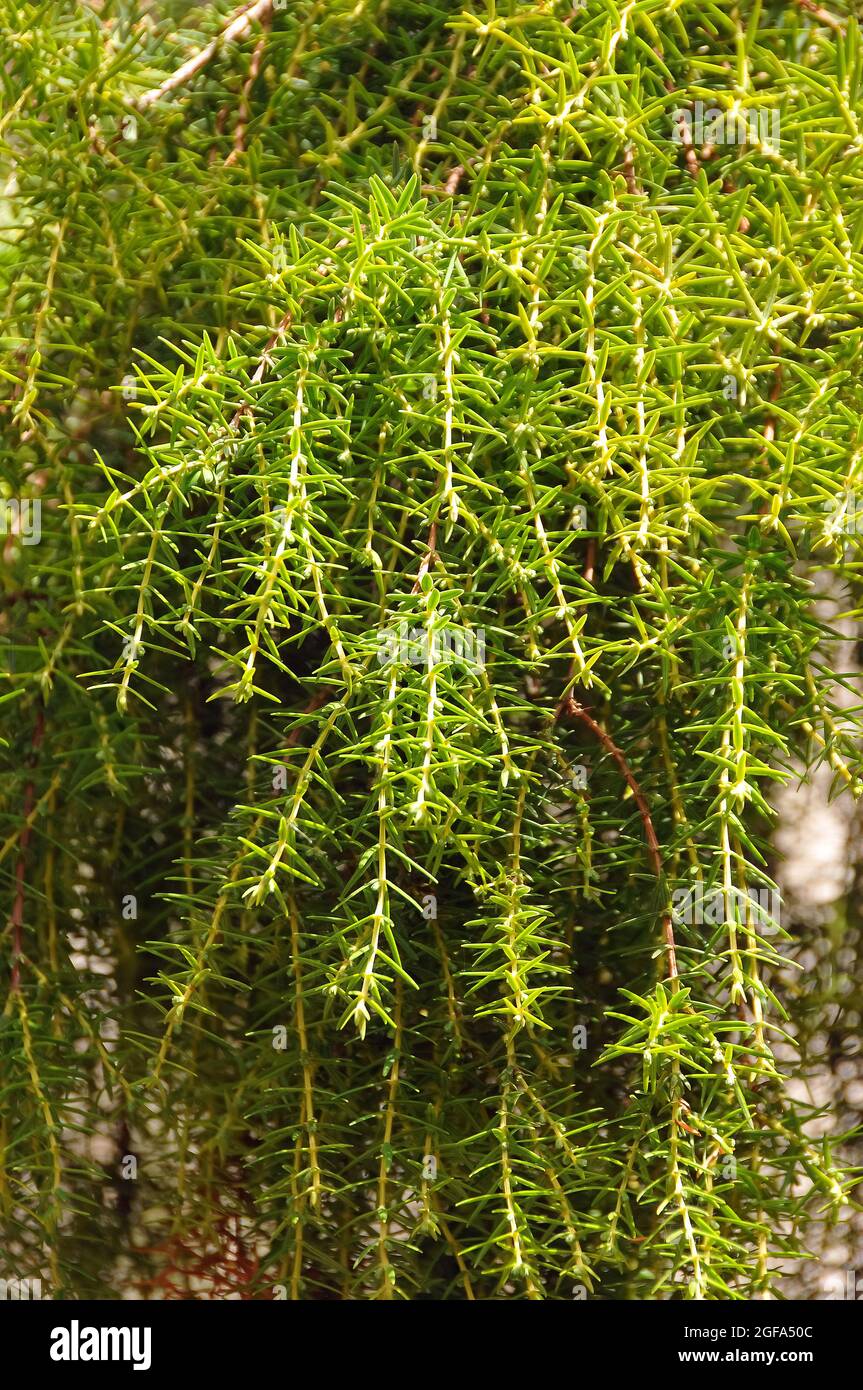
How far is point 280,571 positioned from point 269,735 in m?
0.14

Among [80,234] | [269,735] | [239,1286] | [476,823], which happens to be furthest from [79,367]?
[239,1286]

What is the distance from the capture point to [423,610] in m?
0.41

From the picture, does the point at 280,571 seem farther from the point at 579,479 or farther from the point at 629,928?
the point at 629,928

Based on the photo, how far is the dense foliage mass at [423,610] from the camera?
1.39ft

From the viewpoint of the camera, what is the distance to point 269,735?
0.53 metres

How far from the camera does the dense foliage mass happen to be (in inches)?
16.7
